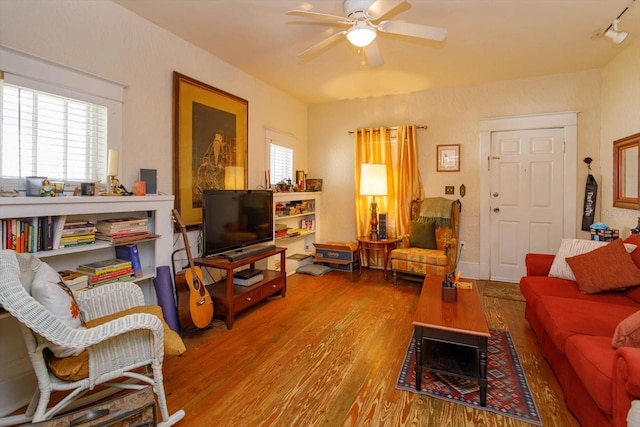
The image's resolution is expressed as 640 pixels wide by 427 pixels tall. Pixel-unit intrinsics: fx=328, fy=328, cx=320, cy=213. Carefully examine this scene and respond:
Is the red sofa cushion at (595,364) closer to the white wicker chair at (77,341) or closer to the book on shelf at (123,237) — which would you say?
the white wicker chair at (77,341)

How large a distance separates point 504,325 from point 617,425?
1722 mm

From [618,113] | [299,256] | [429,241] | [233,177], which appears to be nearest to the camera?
[618,113]

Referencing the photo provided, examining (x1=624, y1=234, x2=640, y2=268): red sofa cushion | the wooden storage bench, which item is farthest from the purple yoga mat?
(x1=624, y1=234, x2=640, y2=268): red sofa cushion

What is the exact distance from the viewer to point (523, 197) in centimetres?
425

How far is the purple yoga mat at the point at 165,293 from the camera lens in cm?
254

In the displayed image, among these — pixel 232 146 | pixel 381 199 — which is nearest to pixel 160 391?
pixel 232 146

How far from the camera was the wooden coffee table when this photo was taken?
1877mm

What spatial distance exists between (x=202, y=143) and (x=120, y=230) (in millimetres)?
1296

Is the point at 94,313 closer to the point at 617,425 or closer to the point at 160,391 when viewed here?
the point at 160,391

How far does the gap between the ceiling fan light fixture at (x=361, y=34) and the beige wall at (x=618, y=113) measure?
8.85ft

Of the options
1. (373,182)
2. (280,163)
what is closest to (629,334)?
(373,182)

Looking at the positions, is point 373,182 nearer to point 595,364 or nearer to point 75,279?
point 595,364

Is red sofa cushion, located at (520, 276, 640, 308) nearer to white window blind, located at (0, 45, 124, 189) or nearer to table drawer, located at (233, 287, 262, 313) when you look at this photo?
table drawer, located at (233, 287, 262, 313)

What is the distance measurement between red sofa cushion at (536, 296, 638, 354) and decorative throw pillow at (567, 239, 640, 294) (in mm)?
231
